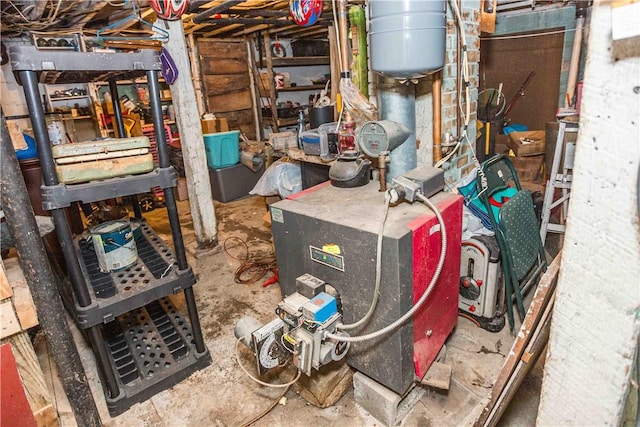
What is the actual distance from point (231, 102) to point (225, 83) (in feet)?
0.88

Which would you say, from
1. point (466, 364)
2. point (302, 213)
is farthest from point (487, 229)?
point (302, 213)

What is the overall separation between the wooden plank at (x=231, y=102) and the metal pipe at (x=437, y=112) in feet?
13.2

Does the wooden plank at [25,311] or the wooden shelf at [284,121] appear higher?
the wooden shelf at [284,121]

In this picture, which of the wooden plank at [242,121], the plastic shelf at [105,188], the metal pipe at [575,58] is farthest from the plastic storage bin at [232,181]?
the metal pipe at [575,58]

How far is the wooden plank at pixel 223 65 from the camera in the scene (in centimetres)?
507

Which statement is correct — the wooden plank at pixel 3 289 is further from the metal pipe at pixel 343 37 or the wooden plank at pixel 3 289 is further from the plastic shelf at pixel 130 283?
the metal pipe at pixel 343 37

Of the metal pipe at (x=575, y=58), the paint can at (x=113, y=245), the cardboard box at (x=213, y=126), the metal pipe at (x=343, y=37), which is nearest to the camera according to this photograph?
the paint can at (x=113, y=245)

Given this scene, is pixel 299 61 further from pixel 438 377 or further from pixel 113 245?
pixel 438 377

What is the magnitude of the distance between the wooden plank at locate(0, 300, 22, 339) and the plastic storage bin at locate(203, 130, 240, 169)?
355cm

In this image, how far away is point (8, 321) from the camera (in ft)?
3.12

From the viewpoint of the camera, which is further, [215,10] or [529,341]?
[215,10]

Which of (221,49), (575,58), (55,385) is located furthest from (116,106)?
(575,58)

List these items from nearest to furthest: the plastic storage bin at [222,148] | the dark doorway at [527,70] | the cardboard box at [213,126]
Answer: the plastic storage bin at [222,148]
the cardboard box at [213,126]
the dark doorway at [527,70]

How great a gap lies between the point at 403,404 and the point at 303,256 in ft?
2.43
